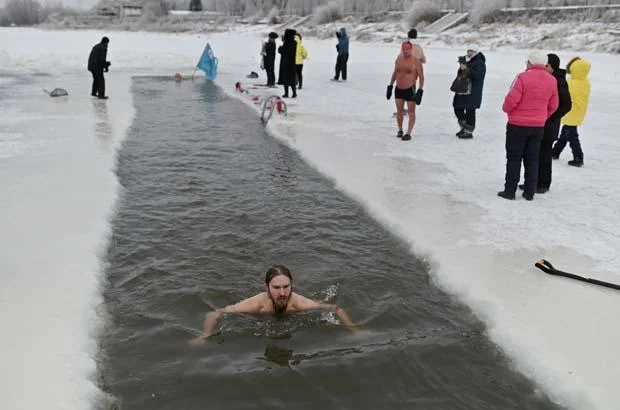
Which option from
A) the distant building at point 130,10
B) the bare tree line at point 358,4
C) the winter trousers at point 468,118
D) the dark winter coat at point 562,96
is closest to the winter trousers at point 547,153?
the dark winter coat at point 562,96

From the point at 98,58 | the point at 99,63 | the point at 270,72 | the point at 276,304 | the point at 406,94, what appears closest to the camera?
the point at 276,304

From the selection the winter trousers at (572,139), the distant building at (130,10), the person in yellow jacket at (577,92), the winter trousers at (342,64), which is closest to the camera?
the person in yellow jacket at (577,92)

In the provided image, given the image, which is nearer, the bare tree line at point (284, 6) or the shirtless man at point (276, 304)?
the shirtless man at point (276, 304)

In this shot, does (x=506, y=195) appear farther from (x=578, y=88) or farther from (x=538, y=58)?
(x=578, y=88)

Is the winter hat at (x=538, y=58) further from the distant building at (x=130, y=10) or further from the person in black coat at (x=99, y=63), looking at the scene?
the distant building at (x=130, y=10)

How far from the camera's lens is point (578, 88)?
8898 mm

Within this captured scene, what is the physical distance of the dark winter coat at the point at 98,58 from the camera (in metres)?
15.4

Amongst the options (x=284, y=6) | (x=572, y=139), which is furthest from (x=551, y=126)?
(x=284, y=6)

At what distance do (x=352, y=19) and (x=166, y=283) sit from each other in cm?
6721

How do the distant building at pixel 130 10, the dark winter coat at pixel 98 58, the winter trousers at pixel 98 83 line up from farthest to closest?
1. the distant building at pixel 130 10
2. the winter trousers at pixel 98 83
3. the dark winter coat at pixel 98 58

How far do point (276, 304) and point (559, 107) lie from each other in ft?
16.2

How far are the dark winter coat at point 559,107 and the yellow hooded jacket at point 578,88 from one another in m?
1.19

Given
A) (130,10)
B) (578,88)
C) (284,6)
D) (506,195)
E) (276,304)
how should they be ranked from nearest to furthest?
(276,304) → (506,195) → (578,88) → (284,6) → (130,10)

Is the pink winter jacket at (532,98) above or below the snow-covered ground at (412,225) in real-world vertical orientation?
above
